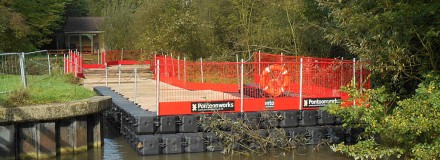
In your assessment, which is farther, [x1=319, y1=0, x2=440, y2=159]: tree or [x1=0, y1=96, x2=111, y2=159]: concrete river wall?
[x1=0, y1=96, x2=111, y2=159]: concrete river wall

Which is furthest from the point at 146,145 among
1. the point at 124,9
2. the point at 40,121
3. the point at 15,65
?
the point at 124,9

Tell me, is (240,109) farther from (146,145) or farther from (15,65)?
(15,65)

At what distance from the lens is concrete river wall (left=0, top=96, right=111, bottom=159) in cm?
1177

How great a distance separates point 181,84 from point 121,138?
16.8 feet

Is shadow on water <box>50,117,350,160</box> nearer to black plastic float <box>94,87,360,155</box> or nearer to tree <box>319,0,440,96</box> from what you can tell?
black plastic float <box>94,87,360,155</box>

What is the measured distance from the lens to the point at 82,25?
61.4m


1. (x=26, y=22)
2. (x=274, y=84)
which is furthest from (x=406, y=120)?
(x=26, y=22)

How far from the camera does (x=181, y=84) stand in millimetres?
20344

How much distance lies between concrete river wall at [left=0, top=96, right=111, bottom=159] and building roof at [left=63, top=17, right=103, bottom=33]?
47.2 m

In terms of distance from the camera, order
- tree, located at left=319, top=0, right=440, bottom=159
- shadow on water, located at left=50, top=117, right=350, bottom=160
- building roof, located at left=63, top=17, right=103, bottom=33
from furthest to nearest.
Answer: building roof, located at left=63, top=17, right=103, bottom=33 < shadow on water, located at left=50, top=117, right=350, bottom=160 < tree, located at left=319, top=0, right=440, bottom=159

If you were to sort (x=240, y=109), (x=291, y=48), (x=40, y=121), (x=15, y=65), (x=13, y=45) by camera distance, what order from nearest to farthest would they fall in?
1. (x=40, y=121)
2. (x=240, y=109)
3. (x=15, y=65)
4. (x=291, y=48)
5. (x=13, y=45)

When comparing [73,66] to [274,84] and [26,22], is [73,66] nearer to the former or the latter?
[26,22]

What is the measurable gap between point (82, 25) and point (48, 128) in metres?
50.8

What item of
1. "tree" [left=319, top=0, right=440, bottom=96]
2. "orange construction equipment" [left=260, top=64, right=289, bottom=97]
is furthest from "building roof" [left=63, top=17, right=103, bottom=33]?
"tree" [left=319, top=0, right=440, bottom=96]
